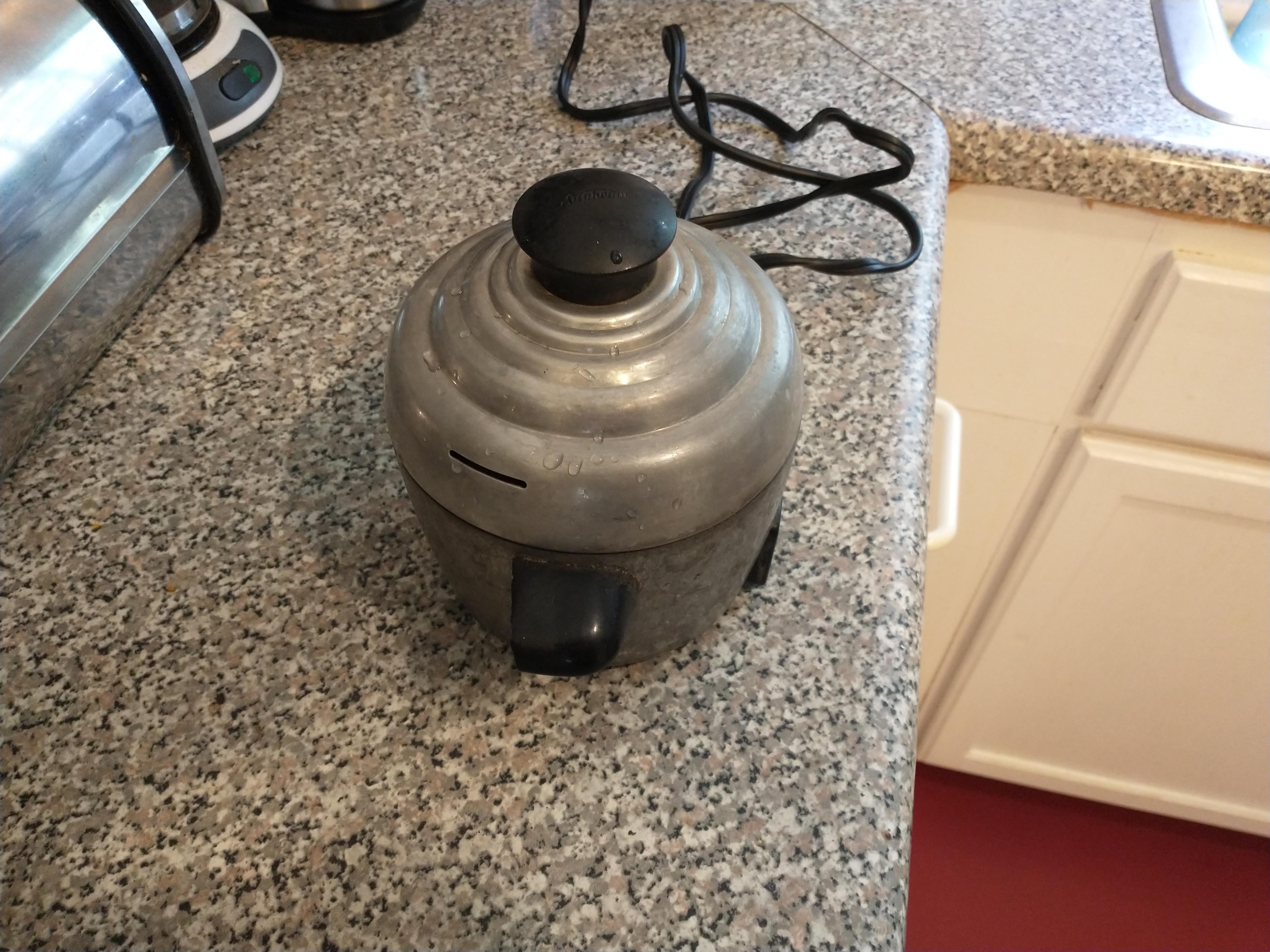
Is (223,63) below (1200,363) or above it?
above

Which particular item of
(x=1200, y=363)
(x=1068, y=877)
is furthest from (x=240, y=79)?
(x=1068, y=877)

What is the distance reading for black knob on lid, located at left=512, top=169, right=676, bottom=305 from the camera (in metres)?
0.28

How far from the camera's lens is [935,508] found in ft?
2.10

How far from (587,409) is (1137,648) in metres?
0.85

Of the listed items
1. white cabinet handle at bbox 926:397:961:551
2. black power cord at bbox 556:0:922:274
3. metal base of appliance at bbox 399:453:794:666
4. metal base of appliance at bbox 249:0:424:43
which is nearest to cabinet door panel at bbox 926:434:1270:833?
white cabinet handle at bbox 926:397:961:551

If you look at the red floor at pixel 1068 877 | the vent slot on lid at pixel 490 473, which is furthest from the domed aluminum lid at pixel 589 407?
the red floor at pixel 1068 877

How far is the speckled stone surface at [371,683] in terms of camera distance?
325 mm


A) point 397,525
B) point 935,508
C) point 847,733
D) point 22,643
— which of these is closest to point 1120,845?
point 935,508

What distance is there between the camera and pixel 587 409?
0.94 feet

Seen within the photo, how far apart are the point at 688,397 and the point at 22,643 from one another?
31 cm

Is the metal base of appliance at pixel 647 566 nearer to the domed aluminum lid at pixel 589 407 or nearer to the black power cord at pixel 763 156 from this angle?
the domed aluminum lid at pixel 589 407

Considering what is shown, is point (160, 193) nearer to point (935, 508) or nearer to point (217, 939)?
point (217, 939)

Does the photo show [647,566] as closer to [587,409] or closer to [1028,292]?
[587,409]

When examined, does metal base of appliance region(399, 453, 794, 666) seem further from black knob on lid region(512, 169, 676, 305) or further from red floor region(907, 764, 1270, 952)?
red floor region(907, 764, 1270, 952)
